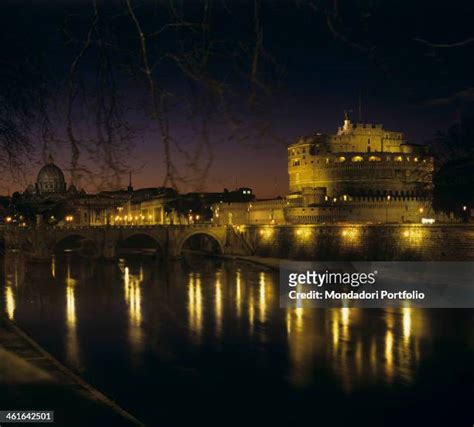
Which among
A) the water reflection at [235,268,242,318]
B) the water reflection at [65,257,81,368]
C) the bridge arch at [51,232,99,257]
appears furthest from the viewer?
the bridge arch at [51,232,99,257]

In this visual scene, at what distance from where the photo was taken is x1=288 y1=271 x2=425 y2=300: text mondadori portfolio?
89.6 ft

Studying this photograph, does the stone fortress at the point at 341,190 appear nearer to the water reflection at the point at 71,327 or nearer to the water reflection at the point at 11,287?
the water reflection at the point at 11,287

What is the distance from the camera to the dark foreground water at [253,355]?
12.3 metres

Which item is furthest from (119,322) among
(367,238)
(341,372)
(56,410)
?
(367,238)

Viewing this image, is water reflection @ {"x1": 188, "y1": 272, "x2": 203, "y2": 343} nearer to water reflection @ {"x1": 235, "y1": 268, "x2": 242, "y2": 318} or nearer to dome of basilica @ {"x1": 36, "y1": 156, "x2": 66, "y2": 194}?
water reflection @ {"x1": 235, "y1": 268, "x2": 242, "y2": 318}

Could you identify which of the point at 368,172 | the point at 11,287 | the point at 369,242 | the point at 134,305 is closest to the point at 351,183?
the point at 368,172

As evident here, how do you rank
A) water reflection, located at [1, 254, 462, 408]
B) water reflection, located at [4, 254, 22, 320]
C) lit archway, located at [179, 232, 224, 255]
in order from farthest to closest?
1. lit archway, located at [179, 232, 224, 255]
2. water reflection, located at [4, 254, 22, 320]
3. water reflection, located at [1, 254, 462, 408]

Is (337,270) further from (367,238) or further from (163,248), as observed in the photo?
(163,248)

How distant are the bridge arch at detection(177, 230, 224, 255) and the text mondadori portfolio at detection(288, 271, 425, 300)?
1603 centimetres

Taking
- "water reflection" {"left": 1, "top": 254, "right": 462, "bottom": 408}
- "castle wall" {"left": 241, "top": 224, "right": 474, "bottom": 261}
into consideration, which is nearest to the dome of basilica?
"water reflection" {"left": 1, "top": 254, "right": 462, "bottom": 408}

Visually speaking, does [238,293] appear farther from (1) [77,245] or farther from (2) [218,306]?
(1) [77,245]

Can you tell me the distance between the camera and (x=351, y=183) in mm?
57688

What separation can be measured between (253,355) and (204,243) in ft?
148

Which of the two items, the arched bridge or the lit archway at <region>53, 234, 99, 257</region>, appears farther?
the lit archway at <region>53, 234, 99, 257</region>
